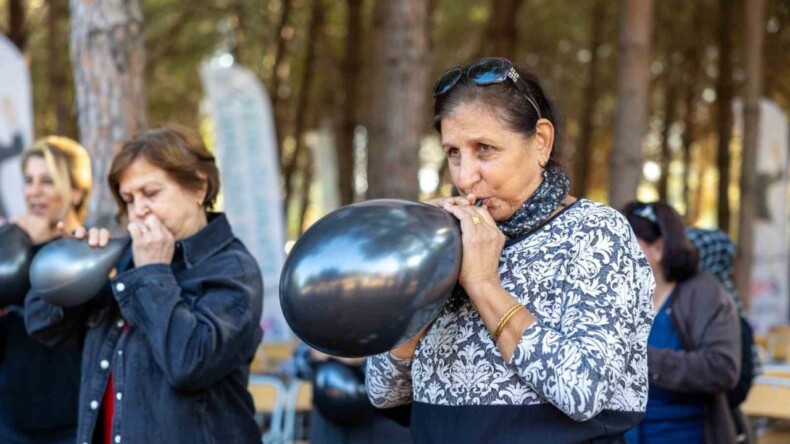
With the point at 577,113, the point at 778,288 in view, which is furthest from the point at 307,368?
the point at 577,113

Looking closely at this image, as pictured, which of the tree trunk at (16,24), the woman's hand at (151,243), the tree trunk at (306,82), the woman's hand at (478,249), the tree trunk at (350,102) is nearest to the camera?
the woman's hand at (478,249)

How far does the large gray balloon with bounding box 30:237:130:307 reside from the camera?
307 cm

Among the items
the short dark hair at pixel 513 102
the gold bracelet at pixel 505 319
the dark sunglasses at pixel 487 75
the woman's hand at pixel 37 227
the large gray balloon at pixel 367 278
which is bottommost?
the woman's hand at pixel 37 227

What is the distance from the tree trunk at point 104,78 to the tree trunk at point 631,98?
4307mm

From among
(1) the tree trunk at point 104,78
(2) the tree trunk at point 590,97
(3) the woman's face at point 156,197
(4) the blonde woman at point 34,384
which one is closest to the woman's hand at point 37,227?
(4) the blonde woman at point 34,384

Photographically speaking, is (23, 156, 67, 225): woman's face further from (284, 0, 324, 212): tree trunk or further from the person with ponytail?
(284, 0, 324, 212): tree trunk

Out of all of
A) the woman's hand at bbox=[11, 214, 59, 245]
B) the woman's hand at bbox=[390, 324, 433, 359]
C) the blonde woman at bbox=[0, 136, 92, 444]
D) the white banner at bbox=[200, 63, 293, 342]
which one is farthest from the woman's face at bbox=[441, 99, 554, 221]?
the white banner at bbox=[200, 63, 293, 342]

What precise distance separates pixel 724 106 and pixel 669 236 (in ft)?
34.8

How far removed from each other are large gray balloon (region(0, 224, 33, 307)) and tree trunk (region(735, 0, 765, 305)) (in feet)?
30.2

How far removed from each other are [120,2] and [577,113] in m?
15.7

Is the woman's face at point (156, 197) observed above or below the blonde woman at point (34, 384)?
above

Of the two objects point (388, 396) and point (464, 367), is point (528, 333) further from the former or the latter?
point (388, 396)

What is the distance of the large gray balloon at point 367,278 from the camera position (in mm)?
1898

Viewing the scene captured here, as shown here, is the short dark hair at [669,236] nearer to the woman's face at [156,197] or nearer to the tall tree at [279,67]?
the woman's face at [156,197]
